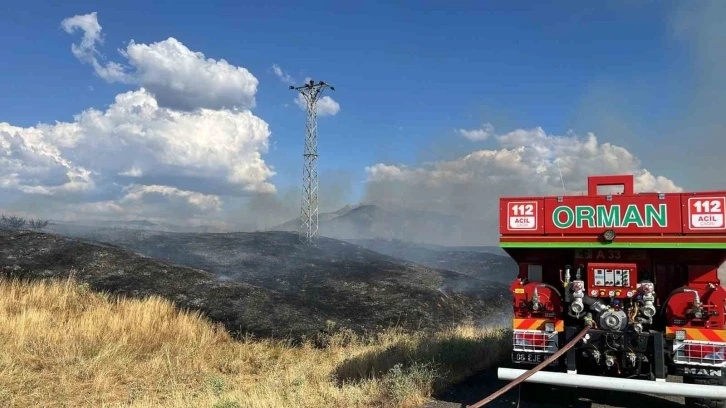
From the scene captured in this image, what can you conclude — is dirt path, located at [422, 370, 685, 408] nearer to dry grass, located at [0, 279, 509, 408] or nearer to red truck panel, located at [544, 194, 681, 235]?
dry grass, located at [0, 279, 509, 408]

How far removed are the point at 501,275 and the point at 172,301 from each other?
19272mm

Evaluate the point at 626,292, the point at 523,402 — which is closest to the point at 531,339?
the point at 523,402

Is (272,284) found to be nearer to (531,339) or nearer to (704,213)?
(531,339)

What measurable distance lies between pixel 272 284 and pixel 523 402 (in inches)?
415

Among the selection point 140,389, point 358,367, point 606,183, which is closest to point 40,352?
point 140,389

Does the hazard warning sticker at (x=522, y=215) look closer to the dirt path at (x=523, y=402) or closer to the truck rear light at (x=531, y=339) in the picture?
the truck rear light at (x=531, y=339)

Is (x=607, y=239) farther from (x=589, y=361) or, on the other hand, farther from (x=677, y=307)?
(x=589, y=361)

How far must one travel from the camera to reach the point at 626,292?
5395 mm

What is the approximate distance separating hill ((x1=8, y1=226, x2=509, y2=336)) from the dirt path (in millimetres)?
4809

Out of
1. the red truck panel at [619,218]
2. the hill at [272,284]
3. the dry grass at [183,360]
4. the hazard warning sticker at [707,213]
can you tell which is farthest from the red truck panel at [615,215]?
the hill at [272,284]

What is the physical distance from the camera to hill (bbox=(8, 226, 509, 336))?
11.8 meters

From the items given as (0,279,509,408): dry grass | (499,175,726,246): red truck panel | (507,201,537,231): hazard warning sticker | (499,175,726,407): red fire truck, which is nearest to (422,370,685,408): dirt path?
(0,279,509,408): dry grass

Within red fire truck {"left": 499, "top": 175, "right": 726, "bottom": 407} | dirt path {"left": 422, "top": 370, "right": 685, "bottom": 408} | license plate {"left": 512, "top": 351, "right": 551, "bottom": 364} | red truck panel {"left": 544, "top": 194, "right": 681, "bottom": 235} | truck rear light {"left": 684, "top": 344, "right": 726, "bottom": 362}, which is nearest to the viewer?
truck rear light {"left": 684, "top": 344, "right": 726, "bottom": 362}

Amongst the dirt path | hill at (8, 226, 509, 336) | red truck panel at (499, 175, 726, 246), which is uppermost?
red truck panel at (499, 175, 726, 246)
